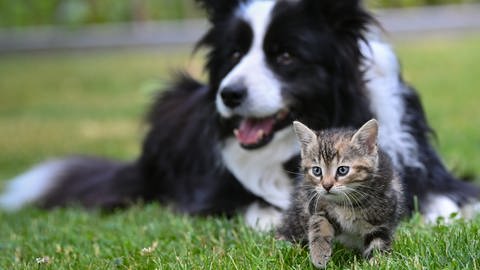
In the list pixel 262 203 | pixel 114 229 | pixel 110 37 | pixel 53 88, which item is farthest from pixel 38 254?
pixel 110 37

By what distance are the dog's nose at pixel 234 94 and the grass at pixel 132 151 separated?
29.0 inches

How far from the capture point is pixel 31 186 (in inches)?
277

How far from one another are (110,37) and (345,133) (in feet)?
57.3

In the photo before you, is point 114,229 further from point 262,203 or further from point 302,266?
point 302,266

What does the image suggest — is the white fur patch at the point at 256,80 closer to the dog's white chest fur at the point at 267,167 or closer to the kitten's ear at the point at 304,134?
the dog's white chest fur at the point at 267,167

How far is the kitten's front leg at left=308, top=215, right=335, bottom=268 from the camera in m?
3.33

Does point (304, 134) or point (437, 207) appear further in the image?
point (437, 207)

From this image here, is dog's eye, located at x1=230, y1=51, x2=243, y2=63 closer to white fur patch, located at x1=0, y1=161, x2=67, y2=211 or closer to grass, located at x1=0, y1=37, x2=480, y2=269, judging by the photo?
grass, located at x1=0, y1=37, x2=480, y2=269

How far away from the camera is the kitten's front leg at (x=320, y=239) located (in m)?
Answer: 3.33

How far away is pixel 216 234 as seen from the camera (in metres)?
4.53

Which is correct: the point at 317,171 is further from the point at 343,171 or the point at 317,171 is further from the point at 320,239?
the point at 320,239

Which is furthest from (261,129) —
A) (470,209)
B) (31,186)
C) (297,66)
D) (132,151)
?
(132,151)

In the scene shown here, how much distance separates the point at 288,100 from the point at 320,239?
161cm

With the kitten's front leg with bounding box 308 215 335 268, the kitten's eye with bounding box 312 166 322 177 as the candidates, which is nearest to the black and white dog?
the kitten's front leg with bounding box 308 215 335 268
